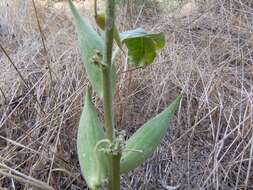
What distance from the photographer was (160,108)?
116cm

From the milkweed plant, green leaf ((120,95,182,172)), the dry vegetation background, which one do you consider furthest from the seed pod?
the dry vegetation background

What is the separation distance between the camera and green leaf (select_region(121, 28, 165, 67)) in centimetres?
62

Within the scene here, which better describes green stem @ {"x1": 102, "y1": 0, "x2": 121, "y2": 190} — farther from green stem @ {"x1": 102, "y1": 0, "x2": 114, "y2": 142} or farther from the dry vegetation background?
the dry vegetation background

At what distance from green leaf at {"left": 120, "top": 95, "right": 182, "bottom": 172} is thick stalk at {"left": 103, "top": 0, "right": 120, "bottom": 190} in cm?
2

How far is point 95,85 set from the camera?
0.61m

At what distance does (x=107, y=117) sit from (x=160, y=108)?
0.57 meters

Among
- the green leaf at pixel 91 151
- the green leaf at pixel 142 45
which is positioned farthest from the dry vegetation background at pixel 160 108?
the green leaf at pixel 142 45

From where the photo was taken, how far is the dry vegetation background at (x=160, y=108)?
3.11 feet

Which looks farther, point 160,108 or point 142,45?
point 160,108

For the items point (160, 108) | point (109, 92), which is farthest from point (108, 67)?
point (160, 108)

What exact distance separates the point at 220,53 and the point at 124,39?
893 mm

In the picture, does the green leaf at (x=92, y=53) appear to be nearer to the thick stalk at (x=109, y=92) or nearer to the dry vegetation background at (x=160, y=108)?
the thick stalk at (x=109, y=92)

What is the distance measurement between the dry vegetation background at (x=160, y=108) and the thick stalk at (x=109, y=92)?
0.13 metres

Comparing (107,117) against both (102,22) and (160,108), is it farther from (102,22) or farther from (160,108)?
(160,108)
